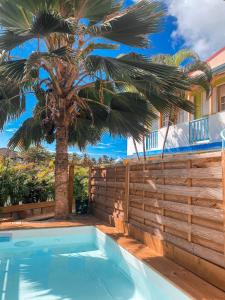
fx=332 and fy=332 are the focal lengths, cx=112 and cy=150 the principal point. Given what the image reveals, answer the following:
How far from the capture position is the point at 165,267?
5.89 metres

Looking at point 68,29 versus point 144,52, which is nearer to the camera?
point 68,29

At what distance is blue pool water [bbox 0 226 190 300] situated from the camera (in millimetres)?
5500

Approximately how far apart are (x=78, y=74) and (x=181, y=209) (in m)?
6.27

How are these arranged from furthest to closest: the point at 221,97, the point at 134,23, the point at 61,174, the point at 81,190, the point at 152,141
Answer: the point at 152,141, the point at 221,97, the point at 81,190, the point at 61,174, the point at 134,23

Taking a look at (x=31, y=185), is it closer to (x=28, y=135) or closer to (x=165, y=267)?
(x=28, y=135)

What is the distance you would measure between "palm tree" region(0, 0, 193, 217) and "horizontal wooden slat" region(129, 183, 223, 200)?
102 inches

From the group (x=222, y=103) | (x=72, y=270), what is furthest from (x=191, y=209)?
(x=222, y=103)

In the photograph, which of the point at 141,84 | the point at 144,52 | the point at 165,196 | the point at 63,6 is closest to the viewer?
the point at 165,196

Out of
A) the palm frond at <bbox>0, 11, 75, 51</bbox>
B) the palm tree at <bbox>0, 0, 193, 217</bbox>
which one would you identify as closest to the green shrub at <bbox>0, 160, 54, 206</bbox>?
the palm tree at <bbox>0, 0, 193, 217</bbox>

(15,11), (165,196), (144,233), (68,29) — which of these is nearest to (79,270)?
(144,233)

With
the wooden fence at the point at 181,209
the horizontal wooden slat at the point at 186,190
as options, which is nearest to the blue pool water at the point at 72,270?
the wooden fence at the point at 181,209

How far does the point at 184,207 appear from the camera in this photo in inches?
241

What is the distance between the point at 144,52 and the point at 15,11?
3.82 m

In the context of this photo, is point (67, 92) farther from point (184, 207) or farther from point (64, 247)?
point (184, 207)
